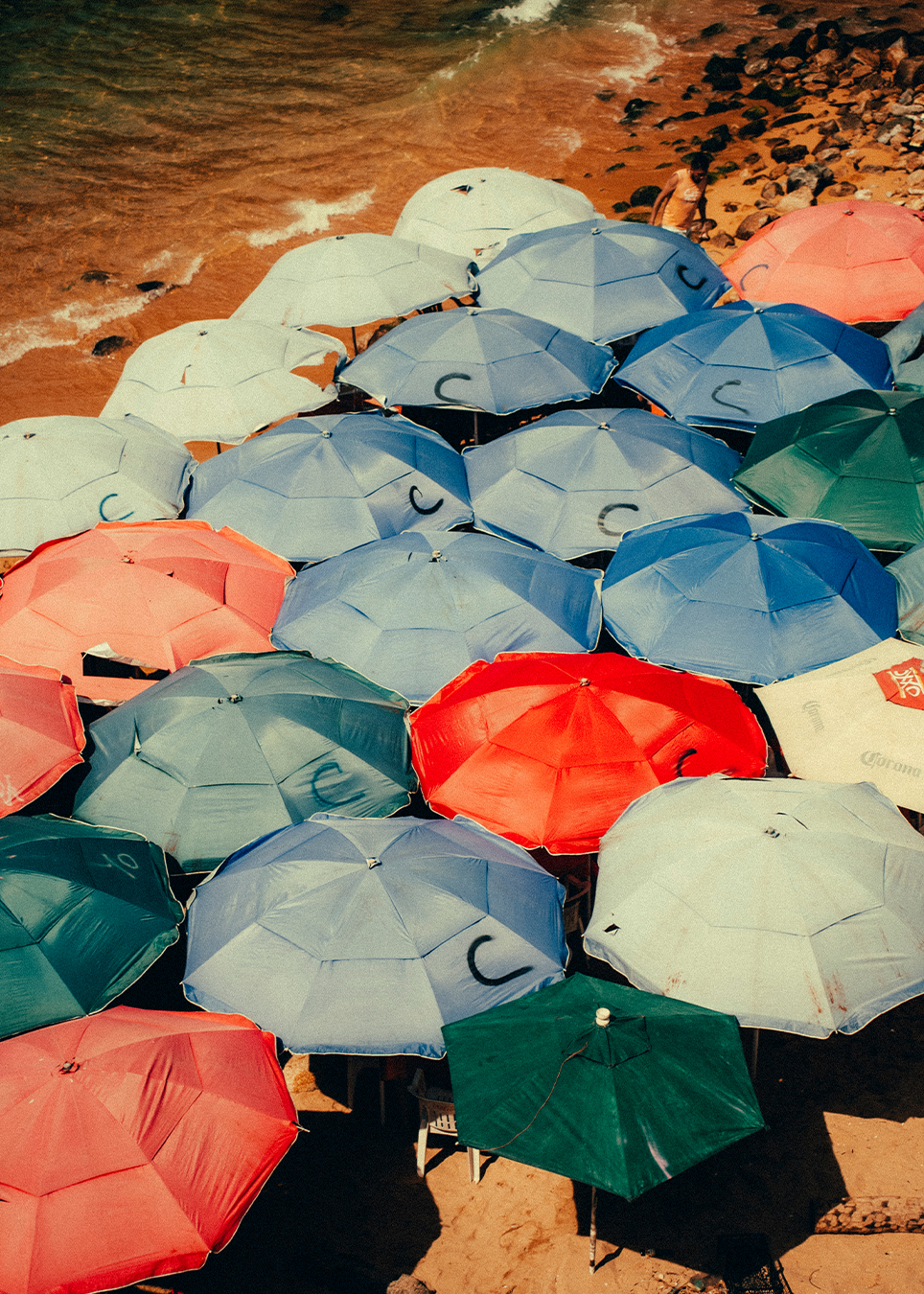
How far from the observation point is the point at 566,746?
5797 mm

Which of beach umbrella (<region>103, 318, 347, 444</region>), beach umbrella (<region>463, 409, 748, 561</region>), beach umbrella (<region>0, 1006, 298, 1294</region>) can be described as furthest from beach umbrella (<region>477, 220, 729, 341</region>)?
beach umbrella (<region>0, 1006, 298, 1294</region>)

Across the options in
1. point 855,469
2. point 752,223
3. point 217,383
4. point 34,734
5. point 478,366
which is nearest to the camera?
point 34,734

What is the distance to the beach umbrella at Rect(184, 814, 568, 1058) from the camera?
4695 mm

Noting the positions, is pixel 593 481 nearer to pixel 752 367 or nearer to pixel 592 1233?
pixel 752 367

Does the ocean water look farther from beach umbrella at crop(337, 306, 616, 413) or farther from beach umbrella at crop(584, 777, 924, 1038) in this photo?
beach umbrella at crop(584, 777, 924, 1038)

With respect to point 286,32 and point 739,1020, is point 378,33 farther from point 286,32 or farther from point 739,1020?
point 739,1020

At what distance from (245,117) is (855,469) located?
76.1ft

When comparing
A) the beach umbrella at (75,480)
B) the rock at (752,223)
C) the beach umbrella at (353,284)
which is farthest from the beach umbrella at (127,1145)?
the rock at (752,223)

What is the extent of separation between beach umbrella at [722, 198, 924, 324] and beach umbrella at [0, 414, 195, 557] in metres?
6.87

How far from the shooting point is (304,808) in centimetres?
579

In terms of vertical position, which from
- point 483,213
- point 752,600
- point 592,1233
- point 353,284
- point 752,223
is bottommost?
point 592,1233

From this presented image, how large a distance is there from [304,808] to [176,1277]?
2.36 metres

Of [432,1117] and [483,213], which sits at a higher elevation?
[483,213]

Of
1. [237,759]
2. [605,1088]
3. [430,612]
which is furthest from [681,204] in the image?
[605,1088]
